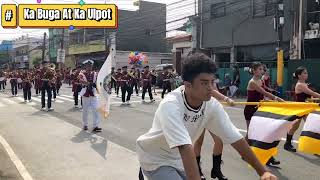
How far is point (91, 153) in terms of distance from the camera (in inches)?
330

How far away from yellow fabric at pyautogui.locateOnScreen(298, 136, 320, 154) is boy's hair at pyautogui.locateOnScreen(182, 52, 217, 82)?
4795 mm

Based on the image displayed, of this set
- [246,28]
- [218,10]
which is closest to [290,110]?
[246,28]

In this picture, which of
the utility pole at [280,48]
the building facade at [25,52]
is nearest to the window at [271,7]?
the utility pole at [280,48]

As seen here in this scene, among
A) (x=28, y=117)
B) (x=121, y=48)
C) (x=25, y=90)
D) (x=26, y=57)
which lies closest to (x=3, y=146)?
(x=28, y=117)

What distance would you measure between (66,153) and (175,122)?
5.95 metres

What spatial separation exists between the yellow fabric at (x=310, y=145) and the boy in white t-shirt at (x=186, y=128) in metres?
4.42

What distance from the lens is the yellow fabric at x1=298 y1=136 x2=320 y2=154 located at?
7.14m

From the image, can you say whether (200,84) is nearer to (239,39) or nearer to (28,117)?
(28,117)

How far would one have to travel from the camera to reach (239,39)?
28.0 metres

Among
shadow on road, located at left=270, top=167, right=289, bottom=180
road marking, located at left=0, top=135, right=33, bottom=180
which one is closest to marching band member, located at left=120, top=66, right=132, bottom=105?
road marking, located at left=0, top=135, right=33, bottom=180

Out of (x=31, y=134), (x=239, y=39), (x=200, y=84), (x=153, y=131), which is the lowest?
(x=31, y=134)

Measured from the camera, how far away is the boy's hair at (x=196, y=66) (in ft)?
9.52

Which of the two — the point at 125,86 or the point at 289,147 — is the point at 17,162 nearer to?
the point at 289,147

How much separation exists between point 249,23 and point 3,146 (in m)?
20.7
